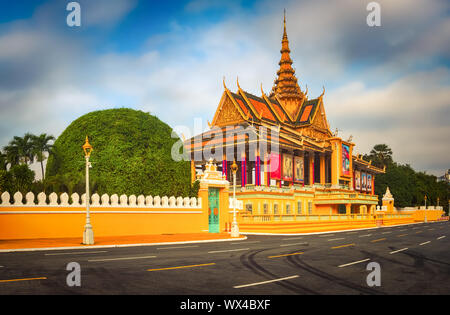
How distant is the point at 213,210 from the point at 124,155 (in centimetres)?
778

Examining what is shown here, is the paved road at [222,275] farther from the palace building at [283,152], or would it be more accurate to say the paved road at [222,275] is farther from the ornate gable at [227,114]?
the ornate gable at [227,114]

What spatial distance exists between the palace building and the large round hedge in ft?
60.8

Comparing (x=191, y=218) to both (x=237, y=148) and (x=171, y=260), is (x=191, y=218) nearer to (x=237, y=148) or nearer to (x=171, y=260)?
(x=171, y=260)

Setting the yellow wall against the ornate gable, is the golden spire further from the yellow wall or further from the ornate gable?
the yellow wall

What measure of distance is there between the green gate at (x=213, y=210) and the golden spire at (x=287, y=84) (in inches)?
1595

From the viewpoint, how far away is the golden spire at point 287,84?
70062 mm

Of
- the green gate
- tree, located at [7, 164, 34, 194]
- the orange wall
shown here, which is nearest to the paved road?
the orange wall

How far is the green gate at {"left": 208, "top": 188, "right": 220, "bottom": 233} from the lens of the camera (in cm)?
3100

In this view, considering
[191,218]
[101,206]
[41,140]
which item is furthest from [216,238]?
[41,140]

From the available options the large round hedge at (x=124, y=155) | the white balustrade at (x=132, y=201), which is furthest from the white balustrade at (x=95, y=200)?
the large round hedge at (x=124, y=155)
